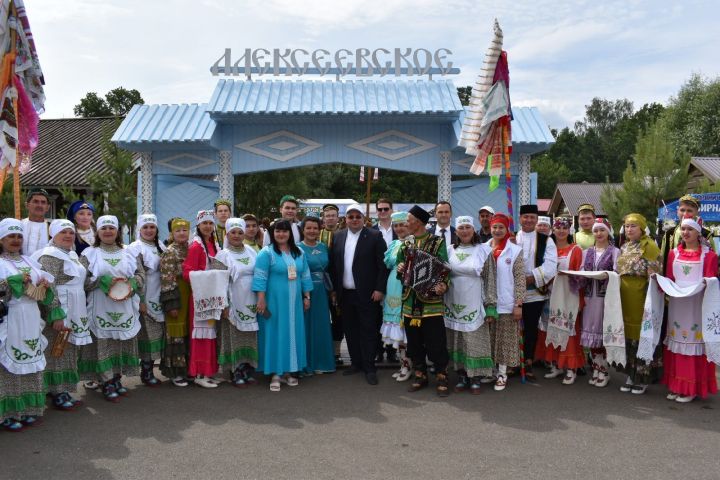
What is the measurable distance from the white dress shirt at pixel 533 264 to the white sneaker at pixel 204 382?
3545 mm

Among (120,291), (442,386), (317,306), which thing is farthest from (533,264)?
(120,291)

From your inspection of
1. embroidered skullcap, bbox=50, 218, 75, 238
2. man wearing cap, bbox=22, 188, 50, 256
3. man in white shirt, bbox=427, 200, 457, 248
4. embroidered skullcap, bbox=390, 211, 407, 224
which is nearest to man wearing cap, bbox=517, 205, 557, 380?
man in white shirt, bbox=427, 200, 457, 248

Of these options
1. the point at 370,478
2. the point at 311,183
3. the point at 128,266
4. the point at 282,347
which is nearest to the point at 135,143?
the point at 128,266

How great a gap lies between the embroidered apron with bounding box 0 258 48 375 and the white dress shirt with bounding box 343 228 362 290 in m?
3.02

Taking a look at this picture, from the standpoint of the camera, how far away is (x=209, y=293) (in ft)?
18.6

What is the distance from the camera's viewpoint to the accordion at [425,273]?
5453 mm

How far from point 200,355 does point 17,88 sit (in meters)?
3.39

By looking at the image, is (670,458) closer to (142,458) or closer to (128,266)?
(142,458)

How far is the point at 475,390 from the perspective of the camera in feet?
18.7

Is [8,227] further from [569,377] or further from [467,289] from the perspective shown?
[569,377]

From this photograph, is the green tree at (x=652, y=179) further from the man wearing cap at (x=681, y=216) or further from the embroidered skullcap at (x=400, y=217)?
the embroidered skullcap at (x=400, y=217)

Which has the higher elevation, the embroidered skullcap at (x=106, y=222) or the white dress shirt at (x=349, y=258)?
the embroidered skullcap at (x=106, y=222)

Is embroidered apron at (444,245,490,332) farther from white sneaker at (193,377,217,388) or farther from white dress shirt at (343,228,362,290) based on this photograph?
white sneaker at (193,377,217,388)

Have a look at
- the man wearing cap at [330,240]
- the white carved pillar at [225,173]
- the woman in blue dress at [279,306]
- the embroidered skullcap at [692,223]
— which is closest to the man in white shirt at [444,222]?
the man wearing cap at [330,240]
